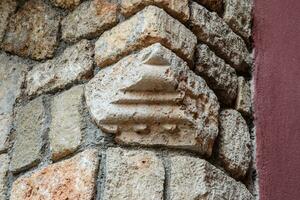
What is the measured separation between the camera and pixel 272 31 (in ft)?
6.38

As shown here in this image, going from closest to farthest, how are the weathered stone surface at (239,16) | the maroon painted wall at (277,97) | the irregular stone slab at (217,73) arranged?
1. the irregular stone slab at (217,73)
2. the maroon painted wall at (277,97)
3. the weathered stone surface at (239,16)

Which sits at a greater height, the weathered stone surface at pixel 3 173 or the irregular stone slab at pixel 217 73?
the irregular stone slab at pixel 217 73

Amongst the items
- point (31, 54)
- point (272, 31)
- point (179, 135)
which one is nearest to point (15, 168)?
point (31, 54)

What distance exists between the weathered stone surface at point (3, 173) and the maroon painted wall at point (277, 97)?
724 millimetres

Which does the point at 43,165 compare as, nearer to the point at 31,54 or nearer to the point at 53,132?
the point at 53,132

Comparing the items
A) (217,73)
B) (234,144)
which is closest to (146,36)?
(217,73)

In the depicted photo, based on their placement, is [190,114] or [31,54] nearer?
[190,114]

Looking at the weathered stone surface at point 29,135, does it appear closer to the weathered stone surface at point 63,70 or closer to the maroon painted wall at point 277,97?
the weathered stone surface at point 63,70

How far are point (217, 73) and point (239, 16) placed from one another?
307mm

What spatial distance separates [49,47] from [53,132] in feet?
1.05

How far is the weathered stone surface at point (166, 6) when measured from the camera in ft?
5.14

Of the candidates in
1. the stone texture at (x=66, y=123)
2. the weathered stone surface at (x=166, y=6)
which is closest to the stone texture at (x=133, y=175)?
the stone texture at (x=66, y=123)

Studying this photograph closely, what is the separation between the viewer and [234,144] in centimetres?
163

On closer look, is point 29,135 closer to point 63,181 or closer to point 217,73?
point 63,181
